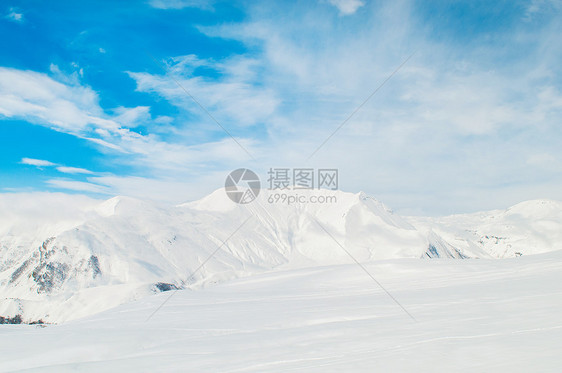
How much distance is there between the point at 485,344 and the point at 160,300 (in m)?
20.6

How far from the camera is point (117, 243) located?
636 ft

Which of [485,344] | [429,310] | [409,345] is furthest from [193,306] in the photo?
[485,344]

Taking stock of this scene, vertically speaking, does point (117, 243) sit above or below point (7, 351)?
above

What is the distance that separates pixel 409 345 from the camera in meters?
7.53

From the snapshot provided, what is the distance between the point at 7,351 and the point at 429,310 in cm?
1363

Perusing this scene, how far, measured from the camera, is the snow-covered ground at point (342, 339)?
21.2 ft

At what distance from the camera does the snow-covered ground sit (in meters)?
6.48

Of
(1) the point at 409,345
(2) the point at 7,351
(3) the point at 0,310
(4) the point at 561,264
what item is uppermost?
(4) the point at 561,264

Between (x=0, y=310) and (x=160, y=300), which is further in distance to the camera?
(x=0, y=310)

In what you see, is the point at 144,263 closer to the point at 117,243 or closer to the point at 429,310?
the point at 117,243

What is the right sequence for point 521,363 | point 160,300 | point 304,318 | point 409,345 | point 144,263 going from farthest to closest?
point 144,263
point 160,300
point 304,318
point 409,345
point 521,363

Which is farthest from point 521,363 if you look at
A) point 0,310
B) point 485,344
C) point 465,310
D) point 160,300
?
point 0,310

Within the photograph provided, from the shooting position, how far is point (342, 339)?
9133 mm

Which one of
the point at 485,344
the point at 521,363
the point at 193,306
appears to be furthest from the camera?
the point at 193,306
